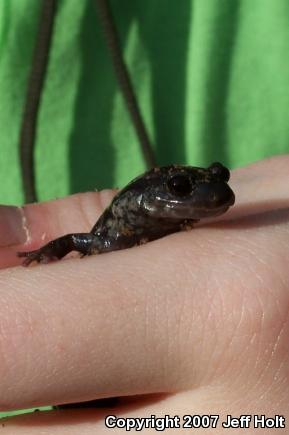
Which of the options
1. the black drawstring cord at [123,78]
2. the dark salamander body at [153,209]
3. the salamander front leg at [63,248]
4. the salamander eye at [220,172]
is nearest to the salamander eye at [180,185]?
the dark salamander body at [153,209]

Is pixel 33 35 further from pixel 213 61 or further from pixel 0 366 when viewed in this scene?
pixel 0 366

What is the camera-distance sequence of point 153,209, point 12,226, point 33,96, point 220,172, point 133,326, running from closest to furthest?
point 133,326 → point 220,172 → point 12,226 → point 153,209 → point 33,96

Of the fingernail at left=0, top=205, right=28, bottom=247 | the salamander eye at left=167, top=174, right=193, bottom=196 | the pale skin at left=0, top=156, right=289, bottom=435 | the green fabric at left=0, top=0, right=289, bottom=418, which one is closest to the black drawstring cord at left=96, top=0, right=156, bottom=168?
the green fabric at left=0, top=0, right=289, bottom=418

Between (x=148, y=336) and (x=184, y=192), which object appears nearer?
(x=148, y=336)

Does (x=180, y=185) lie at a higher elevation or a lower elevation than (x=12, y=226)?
higher

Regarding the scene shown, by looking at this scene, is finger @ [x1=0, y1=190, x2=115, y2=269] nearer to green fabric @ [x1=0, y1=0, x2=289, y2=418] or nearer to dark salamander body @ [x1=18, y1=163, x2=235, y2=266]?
dark salamander body @ [x1=18, y1=163, x2=235, y2=266]

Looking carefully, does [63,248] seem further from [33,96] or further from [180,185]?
[33,96]

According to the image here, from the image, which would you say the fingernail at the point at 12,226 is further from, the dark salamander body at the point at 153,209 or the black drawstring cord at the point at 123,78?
the black drawstring cord at the point at 123,78

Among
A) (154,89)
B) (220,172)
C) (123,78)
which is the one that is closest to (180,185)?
(220,172)
